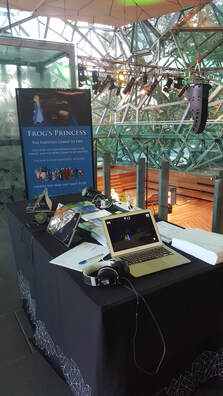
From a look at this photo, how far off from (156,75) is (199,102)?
5918 millimetres

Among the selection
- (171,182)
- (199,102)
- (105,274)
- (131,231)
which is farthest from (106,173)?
(105,274)

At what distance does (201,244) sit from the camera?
138 cm

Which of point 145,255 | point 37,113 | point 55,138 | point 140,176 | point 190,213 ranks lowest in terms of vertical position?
point 190,213

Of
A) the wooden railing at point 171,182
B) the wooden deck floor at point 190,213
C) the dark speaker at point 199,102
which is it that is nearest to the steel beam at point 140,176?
the wooden railing at point 171,182

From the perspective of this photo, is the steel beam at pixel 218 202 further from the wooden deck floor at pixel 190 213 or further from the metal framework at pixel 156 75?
the wooden deck floor at pixel 190 213

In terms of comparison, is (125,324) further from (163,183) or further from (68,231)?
(163,183)

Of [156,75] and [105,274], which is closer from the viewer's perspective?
[105,274]

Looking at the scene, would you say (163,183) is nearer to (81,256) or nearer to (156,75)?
(156,75)

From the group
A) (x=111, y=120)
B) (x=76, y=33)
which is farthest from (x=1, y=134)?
(x=76, y=33)

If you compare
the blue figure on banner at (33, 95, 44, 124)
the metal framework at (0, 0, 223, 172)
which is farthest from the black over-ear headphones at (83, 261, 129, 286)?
the metal framework at (0, 0, 223, 172)

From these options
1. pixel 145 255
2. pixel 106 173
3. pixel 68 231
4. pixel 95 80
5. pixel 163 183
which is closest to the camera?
pixel 145 255

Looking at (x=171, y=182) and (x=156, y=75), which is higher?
(x=156, y=75)

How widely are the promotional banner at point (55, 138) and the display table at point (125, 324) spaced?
2.21 metres

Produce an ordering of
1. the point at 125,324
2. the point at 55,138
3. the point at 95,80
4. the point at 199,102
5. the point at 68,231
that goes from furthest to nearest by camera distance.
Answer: the point at 95,80
the point at 55,138
the point at 199,102
the point at 68,231
the point at 125,324
